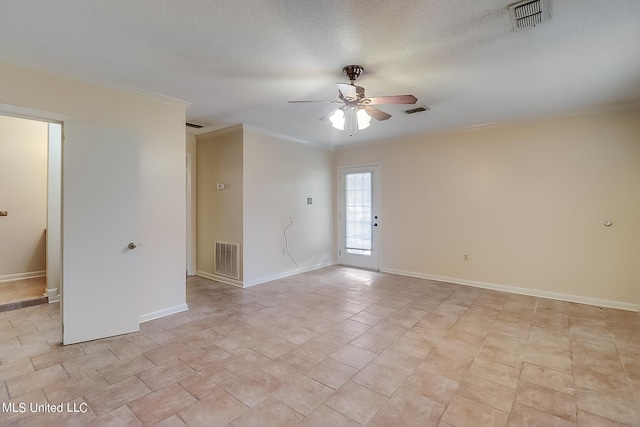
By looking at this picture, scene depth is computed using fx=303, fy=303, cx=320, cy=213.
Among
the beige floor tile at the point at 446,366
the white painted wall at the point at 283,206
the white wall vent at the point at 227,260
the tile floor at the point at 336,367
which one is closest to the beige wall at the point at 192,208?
the white wall vent at the point at 227,260

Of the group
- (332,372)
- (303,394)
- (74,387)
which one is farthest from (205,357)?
(332,372)

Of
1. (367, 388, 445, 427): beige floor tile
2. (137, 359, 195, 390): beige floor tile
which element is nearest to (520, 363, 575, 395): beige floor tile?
(367, 388, 445, 427): beige floor tile

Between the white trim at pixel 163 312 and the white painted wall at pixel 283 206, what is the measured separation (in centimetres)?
120

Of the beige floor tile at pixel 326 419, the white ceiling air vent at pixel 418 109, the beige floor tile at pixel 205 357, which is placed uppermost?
the white ceiling air vent at pixel 418 109

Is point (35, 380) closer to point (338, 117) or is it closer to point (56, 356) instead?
point (56, 356)

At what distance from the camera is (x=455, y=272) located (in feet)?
16.6

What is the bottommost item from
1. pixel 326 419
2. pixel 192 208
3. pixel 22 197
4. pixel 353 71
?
pixel 326 419

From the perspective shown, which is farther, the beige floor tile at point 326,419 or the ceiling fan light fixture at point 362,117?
the ceiling fan light fixture at point 362,117

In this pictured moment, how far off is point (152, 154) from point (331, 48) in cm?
231

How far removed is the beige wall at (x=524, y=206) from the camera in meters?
3.85

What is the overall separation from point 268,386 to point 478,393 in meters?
1.49

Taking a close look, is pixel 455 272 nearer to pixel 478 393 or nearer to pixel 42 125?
pixel 478 393

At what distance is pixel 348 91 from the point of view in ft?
8.34

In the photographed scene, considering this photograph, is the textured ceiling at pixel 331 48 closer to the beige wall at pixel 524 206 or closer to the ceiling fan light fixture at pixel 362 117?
the ceiling fan light fixture at pixel 362 117
